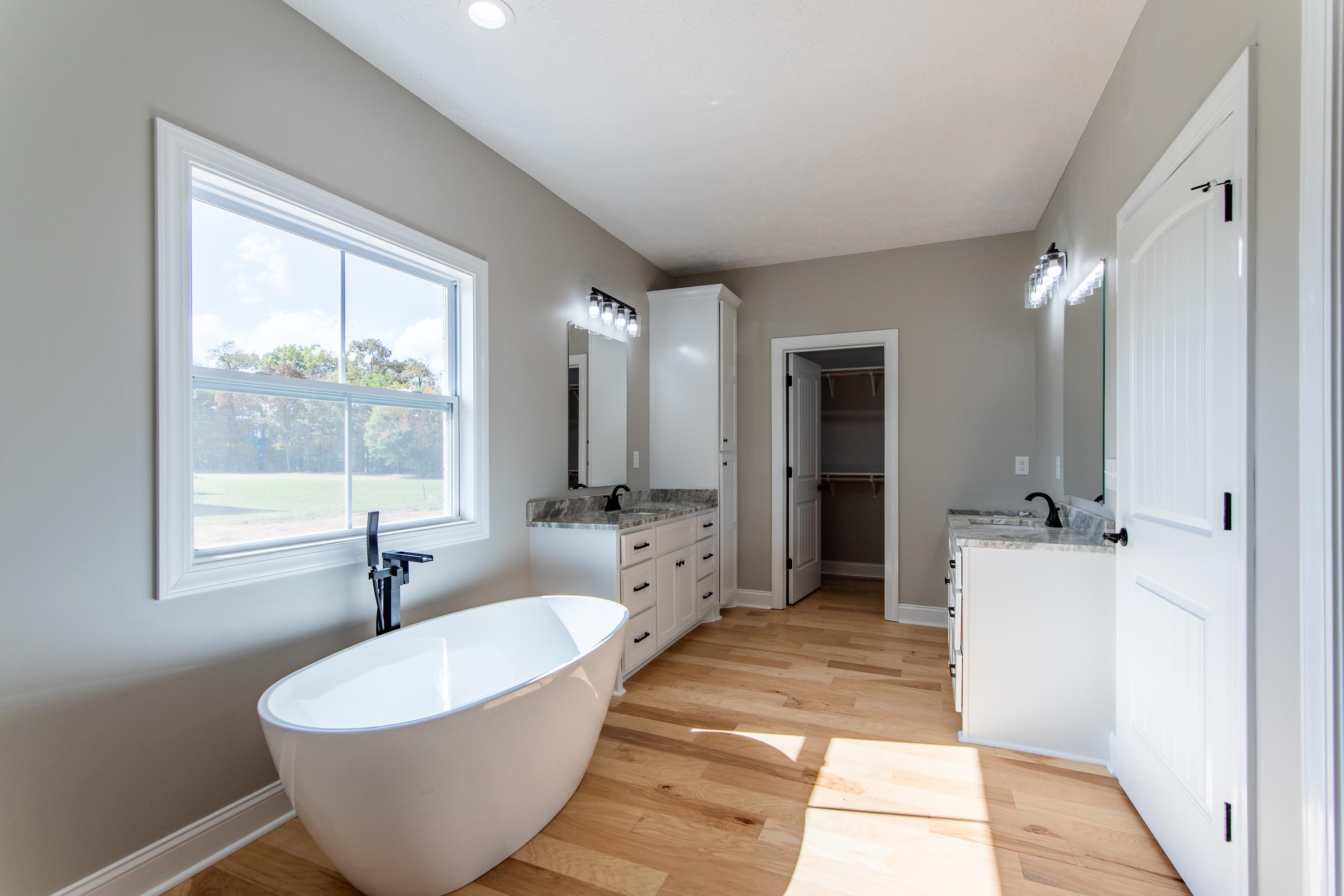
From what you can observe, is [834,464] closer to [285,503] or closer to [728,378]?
[728,378]

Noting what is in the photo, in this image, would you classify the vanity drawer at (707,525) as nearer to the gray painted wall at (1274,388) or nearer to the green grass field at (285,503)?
the green grass field at (285,503)

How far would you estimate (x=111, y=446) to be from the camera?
5.14ft

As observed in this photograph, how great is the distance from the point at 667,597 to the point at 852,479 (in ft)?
9.21

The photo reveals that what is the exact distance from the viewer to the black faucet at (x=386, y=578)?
218 cm

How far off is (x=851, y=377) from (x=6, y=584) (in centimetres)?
575

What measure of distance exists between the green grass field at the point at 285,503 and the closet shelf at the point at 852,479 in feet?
12.6

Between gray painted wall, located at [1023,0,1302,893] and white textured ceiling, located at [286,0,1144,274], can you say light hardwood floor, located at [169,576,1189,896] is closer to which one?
gray painted wall, located at [1023,0,1302,893]

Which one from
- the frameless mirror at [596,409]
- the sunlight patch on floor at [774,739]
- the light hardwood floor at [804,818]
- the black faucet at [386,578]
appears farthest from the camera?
the frameless mirror at [596,409]

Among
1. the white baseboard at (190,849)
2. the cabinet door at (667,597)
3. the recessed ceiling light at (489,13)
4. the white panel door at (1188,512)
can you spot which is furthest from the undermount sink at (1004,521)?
the white baseboard at (190,849)

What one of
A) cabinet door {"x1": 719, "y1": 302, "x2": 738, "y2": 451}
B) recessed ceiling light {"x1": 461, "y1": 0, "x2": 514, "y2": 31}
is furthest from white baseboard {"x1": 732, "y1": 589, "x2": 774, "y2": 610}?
recessed ceiling light {"x1": 461, "y1": 0, "x2": 514, "y2": 31}

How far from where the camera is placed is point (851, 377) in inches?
238

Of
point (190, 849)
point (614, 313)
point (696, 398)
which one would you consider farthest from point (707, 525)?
point (190, 849)

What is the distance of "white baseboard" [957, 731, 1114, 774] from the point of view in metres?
2.33

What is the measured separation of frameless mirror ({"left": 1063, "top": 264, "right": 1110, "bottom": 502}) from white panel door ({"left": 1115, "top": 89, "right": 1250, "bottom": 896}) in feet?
1.13
